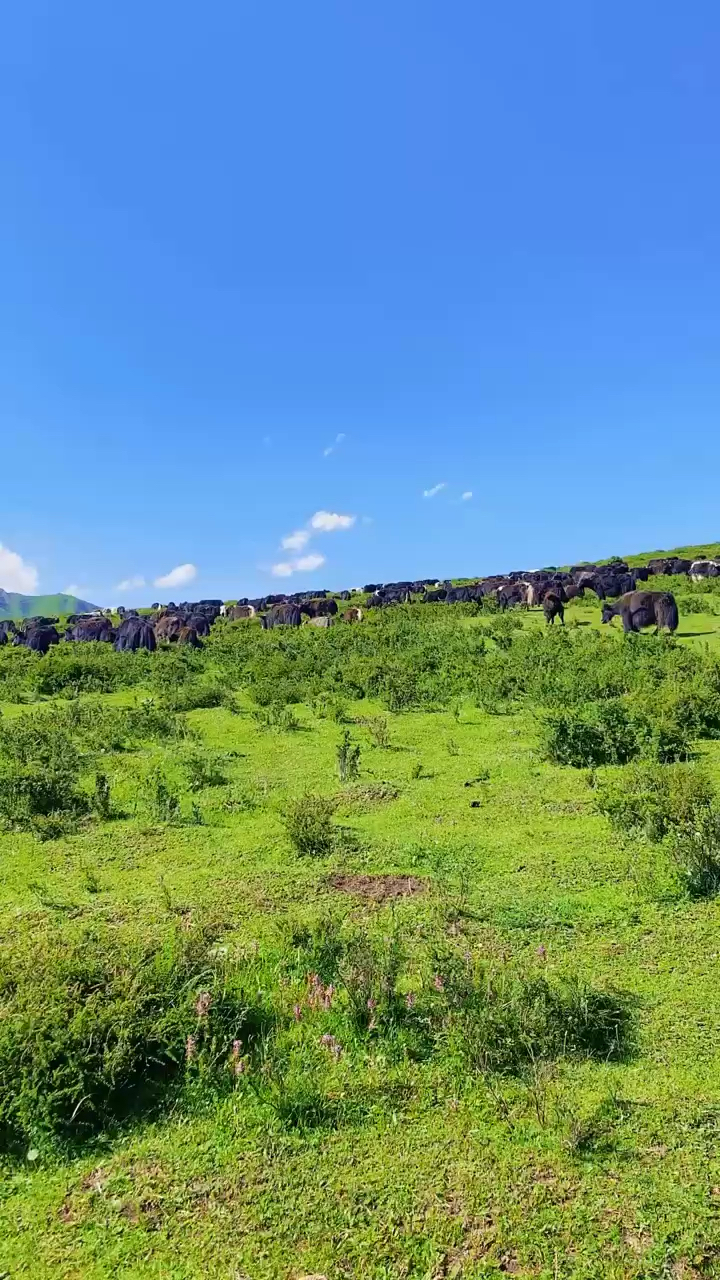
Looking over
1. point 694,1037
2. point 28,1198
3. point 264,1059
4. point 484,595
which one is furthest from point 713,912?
point 484,595

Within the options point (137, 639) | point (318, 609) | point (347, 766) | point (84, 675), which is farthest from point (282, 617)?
point (347, 766)

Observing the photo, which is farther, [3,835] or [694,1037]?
[3,835]

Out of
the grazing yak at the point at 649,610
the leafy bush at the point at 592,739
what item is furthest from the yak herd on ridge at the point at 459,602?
the leafy bush at the point at 592,739

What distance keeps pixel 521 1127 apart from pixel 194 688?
15784mm

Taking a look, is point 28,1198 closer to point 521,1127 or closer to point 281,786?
point 521,1127

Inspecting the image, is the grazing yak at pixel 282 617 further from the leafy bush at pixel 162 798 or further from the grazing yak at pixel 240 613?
the leafy bush at pixel 162 798

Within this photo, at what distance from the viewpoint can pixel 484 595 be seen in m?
42.4

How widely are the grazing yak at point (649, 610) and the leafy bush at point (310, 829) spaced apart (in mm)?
17333

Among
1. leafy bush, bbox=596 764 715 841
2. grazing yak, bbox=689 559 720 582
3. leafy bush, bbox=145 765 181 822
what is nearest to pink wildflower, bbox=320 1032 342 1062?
leafy bush, bbox=596 764 715 841

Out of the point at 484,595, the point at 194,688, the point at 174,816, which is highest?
the point at 484,595

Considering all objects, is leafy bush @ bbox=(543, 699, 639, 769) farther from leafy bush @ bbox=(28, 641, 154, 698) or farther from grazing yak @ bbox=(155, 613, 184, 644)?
grazing yak @ bbox=(155, 613, 184, 644)

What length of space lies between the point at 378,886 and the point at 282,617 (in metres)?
34.3

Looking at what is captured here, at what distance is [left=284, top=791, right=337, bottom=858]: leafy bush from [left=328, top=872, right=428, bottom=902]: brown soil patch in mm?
626

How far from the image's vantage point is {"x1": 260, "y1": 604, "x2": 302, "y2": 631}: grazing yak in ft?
132
